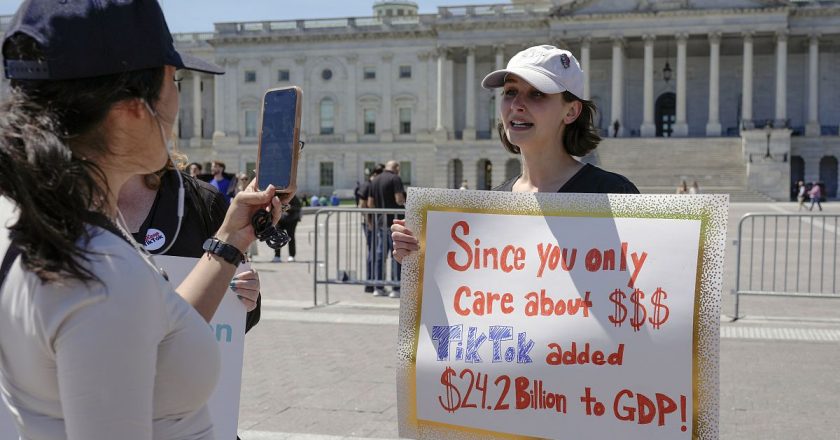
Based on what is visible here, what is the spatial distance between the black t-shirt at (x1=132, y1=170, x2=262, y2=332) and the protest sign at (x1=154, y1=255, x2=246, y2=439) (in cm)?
14

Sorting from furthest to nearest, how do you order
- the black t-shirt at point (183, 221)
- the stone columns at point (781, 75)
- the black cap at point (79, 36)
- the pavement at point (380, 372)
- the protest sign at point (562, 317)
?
the stone columns at point (781, 75) < the pavement at point (380, 372) < the protest sign at point (562, 317) < the black t-shirt at point (183, 221) < the black cap at point (79, 36)

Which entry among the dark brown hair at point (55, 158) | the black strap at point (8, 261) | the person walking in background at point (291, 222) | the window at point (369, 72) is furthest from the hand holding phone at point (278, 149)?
the window at point (369, 72)

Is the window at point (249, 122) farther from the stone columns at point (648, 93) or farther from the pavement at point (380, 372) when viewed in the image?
the pavement at point (380, 372)

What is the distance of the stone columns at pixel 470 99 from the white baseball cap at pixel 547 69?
64.6m

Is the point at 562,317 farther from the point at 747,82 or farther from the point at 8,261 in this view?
the point at 747,82

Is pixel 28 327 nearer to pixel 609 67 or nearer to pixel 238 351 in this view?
pixel 238 351

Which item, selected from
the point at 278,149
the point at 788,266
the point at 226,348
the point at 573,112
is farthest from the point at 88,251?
the point at 788,266

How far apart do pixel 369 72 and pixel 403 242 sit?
69213mm

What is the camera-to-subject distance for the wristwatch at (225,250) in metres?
2.13

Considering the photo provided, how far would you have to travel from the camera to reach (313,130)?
7325 cm

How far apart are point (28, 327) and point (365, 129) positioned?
71.7 meters

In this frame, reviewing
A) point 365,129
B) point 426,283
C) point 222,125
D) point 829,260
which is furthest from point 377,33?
point 426,283


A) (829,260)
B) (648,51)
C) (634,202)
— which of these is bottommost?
(829,260)

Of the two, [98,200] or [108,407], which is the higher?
[98,200]
